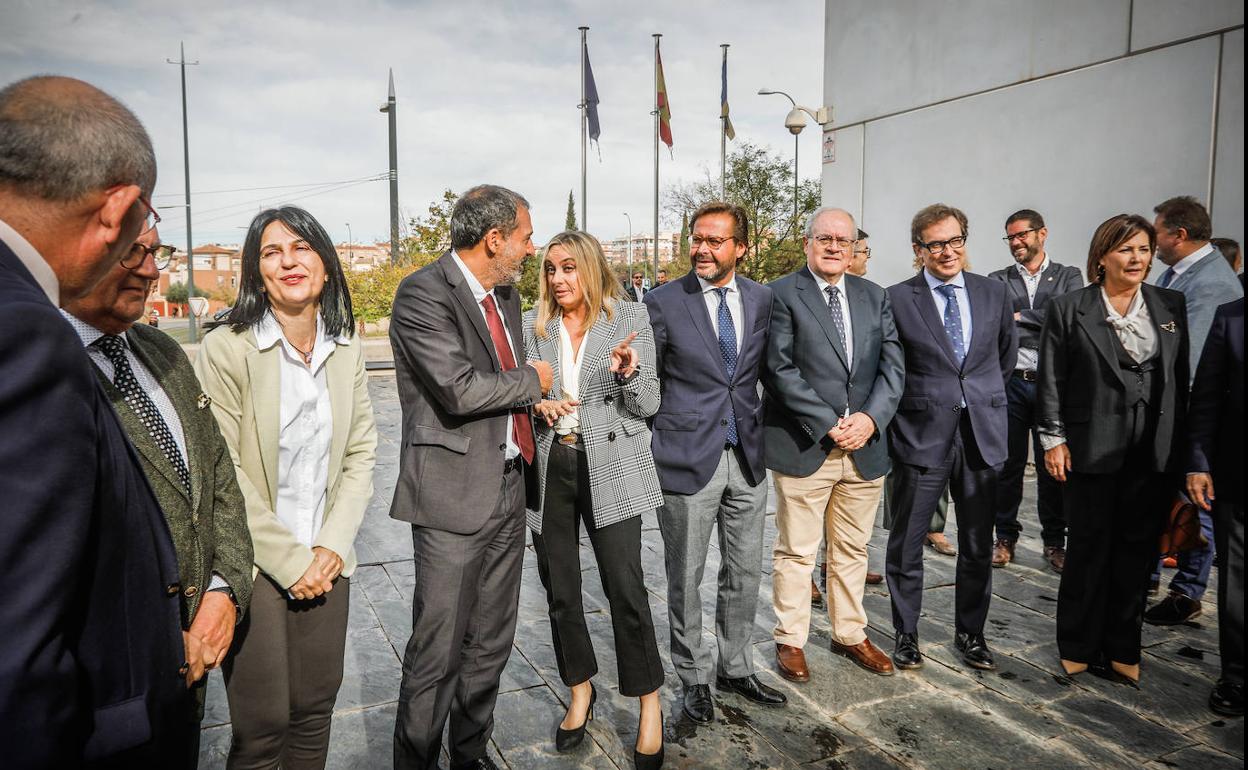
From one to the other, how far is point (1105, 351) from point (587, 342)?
99.9 inches

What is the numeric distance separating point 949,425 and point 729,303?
1.31 metres

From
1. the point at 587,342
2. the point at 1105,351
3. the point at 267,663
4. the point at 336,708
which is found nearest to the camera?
the point at 267,663

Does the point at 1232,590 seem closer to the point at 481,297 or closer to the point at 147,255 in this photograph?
the point at 481,297

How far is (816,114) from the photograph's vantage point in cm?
1031

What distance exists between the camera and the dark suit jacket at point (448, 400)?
2539 mm

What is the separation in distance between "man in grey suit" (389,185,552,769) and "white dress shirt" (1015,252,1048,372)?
402 cm

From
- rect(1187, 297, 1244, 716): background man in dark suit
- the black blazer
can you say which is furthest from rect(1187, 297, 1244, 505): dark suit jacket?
the black blazer

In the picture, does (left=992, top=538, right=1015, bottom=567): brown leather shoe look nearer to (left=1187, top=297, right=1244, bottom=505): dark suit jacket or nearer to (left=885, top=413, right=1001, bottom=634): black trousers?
(left=885, top=413, right=1001, bottom=634): black trousers

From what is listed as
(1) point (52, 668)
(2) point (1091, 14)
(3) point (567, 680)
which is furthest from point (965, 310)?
(2) point (1091, 14)

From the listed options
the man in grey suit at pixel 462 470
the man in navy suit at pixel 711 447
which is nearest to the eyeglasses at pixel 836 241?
the man in navy suit at pixel 711 447

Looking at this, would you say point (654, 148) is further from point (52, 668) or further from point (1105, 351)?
Answer: point (52, 668)

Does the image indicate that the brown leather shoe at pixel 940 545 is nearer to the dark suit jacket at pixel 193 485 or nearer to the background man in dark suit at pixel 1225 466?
the background man in dark suit at pixel 1225 466

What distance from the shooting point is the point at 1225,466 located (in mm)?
3260

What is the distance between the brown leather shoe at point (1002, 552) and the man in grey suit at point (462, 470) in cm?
374
